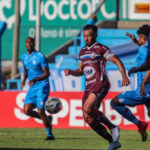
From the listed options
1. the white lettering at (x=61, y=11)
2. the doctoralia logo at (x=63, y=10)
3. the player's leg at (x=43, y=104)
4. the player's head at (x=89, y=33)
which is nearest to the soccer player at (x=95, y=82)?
the player's head at (x=89, y=33)

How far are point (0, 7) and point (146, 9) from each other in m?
9.11

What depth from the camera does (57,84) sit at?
22484 mm

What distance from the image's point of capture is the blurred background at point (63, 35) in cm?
2148

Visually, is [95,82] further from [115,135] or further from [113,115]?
[113,115]

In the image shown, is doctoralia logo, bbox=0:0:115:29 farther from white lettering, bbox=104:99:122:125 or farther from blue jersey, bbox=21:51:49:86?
blue jersey, bbox=21:51:49:86

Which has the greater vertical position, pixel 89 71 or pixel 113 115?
pixel 89 71

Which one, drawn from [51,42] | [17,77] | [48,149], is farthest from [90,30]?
[51,42]

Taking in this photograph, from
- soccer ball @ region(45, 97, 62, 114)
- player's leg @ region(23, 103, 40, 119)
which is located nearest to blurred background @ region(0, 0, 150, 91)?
player's leg @ region(23, 103, 40, 119)

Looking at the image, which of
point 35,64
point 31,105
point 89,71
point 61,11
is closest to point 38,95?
point 31,105

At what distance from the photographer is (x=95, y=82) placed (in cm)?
1059

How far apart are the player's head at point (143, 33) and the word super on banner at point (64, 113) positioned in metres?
6.03

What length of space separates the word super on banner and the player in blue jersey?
149 inches

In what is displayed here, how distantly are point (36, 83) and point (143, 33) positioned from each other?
3214mm

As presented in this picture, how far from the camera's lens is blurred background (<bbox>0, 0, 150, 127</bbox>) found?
21.5 m
